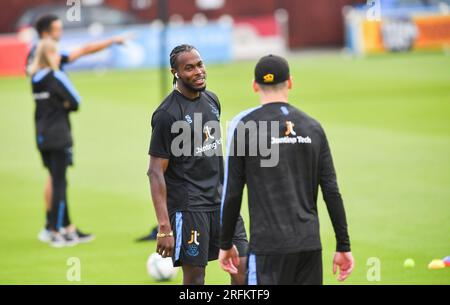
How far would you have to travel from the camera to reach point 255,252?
307 inches

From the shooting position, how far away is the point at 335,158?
1988cm

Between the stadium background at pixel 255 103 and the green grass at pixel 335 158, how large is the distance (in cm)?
4

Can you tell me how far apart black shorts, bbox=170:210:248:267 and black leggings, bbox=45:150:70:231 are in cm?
508

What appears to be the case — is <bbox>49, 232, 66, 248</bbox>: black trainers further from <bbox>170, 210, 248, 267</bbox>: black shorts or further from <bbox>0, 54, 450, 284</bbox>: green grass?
<bbox>170, 210, 248, 267</bbox>: black shorts

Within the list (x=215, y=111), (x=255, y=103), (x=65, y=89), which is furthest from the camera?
(x=255, y=103)

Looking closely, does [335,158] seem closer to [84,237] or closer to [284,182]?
[84,237]

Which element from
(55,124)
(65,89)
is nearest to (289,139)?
(65,89)

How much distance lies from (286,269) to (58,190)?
22.6ft

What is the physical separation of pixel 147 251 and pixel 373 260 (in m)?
3.23

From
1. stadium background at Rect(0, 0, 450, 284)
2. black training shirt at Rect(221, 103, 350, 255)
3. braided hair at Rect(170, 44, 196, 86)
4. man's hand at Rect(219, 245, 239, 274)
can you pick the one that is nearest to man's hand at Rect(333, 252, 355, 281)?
black training shirt at Rect(221, 103, 350, 255)

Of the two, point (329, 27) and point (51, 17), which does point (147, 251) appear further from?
point (329, 27)

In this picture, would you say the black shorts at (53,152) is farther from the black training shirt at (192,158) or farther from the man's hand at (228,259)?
the man's hand at (228,259)

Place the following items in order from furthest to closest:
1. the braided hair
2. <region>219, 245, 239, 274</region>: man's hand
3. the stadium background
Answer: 1. the stadium background
2. the braided hair
3. <region>219, 245, 239, 274</region>: man's hand

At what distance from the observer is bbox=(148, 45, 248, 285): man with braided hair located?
29.5 ft
